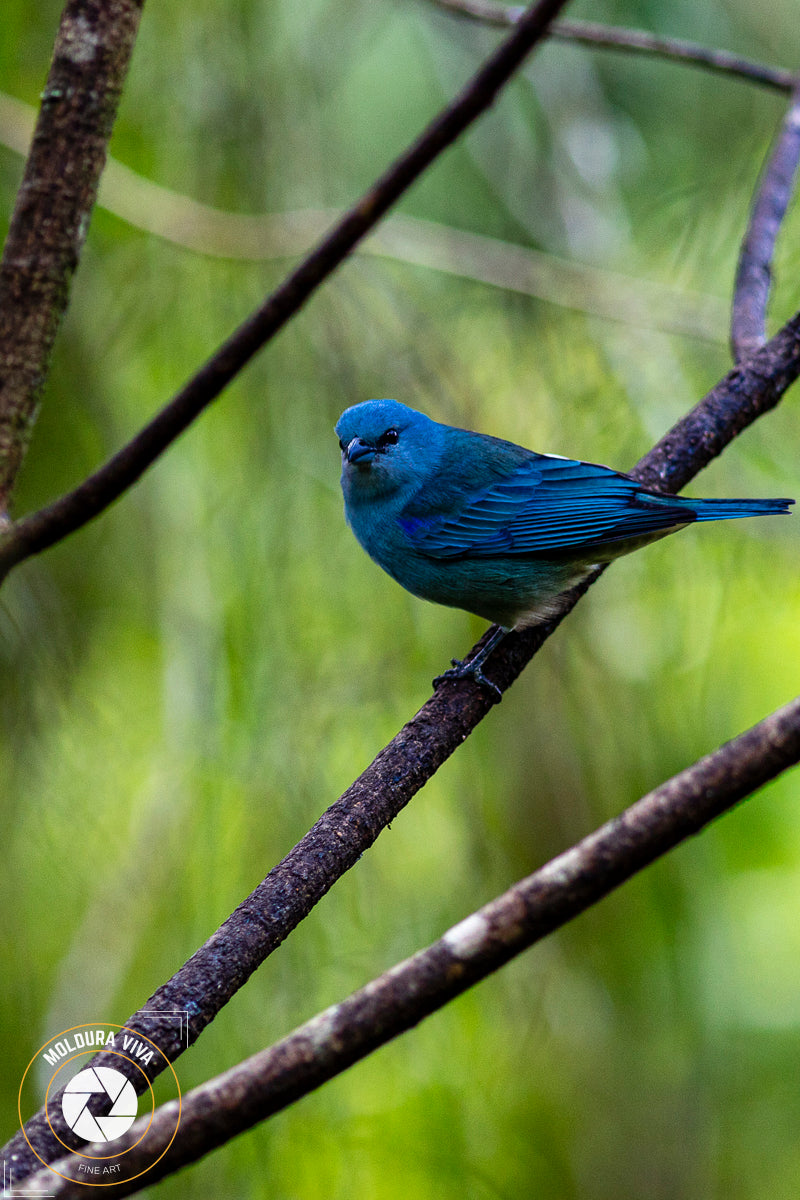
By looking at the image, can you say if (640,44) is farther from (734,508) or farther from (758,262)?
(734,508)

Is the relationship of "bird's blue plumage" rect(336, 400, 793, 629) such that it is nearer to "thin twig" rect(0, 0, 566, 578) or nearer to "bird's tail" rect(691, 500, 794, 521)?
"bird's tail" rect(691, 500, 794, 521)

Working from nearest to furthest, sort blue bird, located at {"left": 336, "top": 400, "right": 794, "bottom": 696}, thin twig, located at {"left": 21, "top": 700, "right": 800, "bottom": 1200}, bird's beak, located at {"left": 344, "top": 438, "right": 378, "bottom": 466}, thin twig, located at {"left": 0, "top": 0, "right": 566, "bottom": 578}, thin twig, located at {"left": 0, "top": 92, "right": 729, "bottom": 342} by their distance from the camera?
thin twig, located at {"left": 21, "top": 700, "right": 800, "bottom": 1200}, thin twig, located at {"left": 0, "top": 0, "right": 566, "bottom": 578}, blue bird, located at {"left": 336, "top": 400, "right": 794, "bottom": 696}, bird's beak, located at {"left": 344, "top": 438, "right": 378, "bottom": 466}, thin twig, located at {"left": 0, "top": 92, "right": 729, "bottom": 342}

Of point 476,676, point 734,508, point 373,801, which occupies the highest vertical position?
point 734,508

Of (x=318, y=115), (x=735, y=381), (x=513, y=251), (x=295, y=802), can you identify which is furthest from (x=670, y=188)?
(x=295, y=802)

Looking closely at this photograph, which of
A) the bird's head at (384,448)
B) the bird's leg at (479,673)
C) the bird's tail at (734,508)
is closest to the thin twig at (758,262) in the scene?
the bird's tail at (734,508)

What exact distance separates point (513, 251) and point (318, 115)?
1.01 meters

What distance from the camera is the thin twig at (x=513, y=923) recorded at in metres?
1.15

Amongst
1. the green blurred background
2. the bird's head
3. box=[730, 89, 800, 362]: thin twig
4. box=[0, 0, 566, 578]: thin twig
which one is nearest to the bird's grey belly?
the bird's head

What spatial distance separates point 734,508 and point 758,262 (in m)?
0.96

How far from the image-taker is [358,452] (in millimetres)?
3211

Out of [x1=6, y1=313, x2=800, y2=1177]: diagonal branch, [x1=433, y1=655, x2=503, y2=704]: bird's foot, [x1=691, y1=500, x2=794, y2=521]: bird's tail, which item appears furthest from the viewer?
[x1=691, y1=500, x2=794, y2=521]: bird's tail

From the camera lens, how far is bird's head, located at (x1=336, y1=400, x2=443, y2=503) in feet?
10.6

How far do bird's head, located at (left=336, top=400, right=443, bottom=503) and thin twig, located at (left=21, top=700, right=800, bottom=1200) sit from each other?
2.19 meters

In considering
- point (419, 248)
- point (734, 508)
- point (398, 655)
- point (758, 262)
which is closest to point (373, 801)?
point (734, 508)
